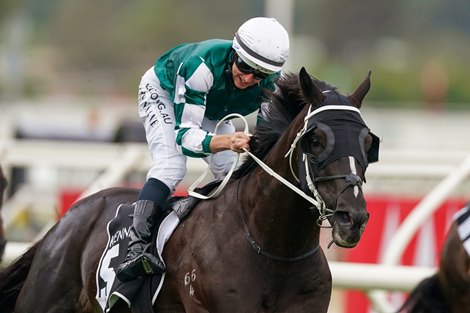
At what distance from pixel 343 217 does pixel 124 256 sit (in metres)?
1.43

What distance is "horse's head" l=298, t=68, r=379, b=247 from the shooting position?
4.24 m

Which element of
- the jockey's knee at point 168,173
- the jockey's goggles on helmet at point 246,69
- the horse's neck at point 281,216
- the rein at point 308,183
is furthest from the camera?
the jockey's knee at point 168,173

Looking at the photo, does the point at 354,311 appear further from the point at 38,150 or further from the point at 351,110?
the point at 351,110

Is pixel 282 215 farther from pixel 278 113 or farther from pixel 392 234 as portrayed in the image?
pixel 392 234

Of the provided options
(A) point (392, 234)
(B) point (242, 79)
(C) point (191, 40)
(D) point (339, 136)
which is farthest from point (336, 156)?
(C) point (191, 40)

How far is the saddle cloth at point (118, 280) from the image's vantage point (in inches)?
203

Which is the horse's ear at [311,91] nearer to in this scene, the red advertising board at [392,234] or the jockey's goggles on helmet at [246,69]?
the jockey's goggles on helmet at [246,69]

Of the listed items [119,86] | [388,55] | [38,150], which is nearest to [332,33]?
[388,55]

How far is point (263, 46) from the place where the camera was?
4.92 metres

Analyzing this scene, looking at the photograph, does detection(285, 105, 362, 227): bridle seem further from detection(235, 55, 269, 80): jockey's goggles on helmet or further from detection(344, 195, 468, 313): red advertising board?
detection(344, 195, 468, 313): red advertising board

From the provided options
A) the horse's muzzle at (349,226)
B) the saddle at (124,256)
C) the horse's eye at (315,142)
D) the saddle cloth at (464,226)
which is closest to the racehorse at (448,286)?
the saddle cloth at (464,226)

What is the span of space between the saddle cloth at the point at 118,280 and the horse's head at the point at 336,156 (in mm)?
935

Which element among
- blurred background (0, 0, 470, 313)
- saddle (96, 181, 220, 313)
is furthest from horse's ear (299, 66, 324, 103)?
blurred background (0, 0, 470, 313)

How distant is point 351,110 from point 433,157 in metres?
4.69
